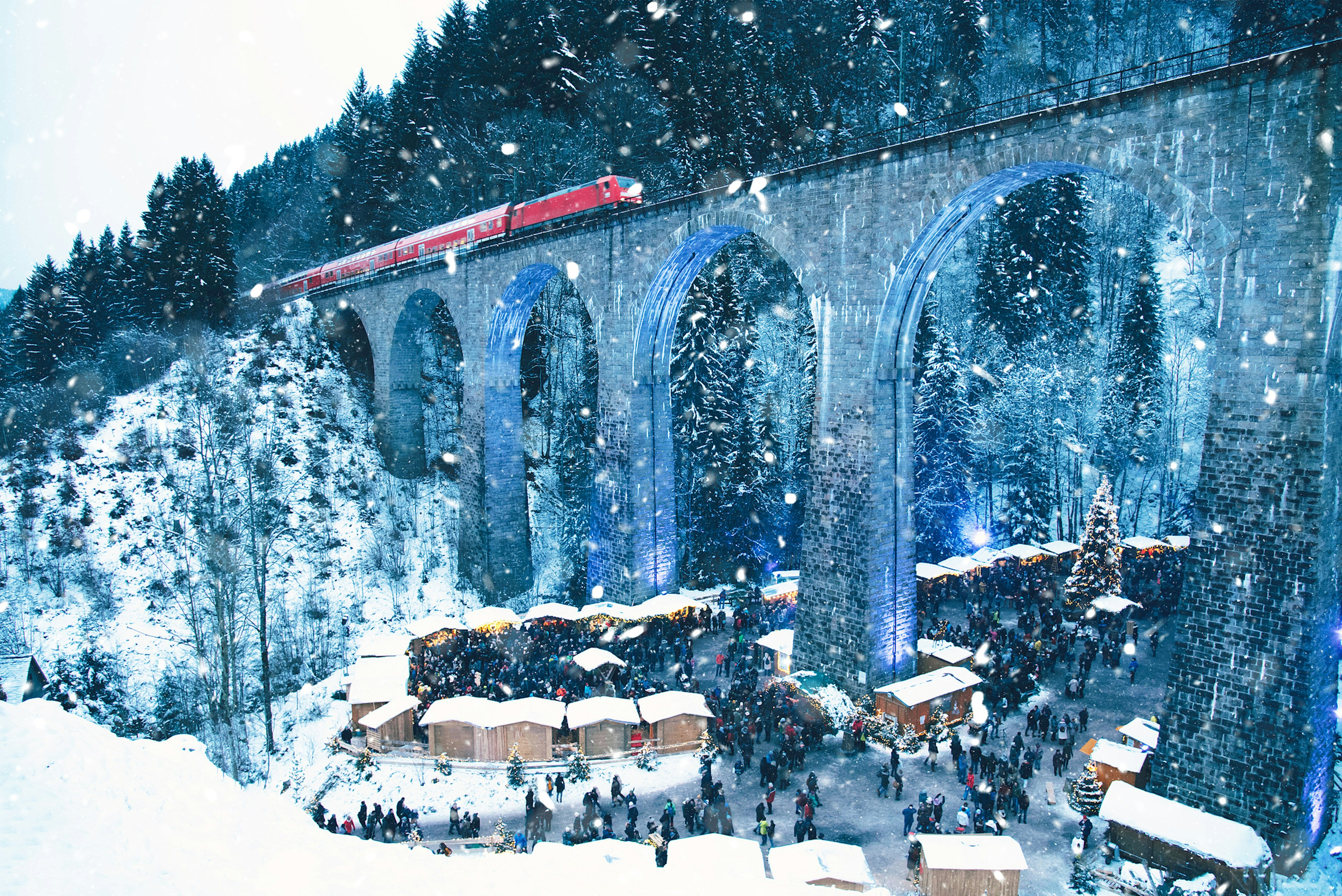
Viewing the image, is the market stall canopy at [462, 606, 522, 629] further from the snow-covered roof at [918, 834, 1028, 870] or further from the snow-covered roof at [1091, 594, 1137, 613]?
the snow-covered roof at [1091, 594, 1137, 613]

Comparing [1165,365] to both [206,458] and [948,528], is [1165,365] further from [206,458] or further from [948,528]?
[206,458]

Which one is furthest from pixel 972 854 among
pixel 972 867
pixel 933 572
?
pixel 933 572

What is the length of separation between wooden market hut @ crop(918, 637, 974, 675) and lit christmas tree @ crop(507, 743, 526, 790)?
8.78m

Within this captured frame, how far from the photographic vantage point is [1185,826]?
36.2 feet

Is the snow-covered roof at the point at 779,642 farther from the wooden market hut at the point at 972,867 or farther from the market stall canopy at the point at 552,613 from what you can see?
the wooden market hut at the point at 972,867

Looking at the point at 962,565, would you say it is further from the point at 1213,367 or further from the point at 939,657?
the point at 1213,367

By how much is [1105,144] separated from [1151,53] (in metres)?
41.5

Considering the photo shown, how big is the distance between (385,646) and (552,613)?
4738 millimetres

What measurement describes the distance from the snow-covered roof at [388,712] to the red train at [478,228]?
15.7 m

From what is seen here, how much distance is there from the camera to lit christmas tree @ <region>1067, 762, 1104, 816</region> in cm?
1301

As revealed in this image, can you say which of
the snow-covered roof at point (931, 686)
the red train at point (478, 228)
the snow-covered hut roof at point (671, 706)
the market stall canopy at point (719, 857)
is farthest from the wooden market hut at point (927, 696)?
the red train at point (478, 228)

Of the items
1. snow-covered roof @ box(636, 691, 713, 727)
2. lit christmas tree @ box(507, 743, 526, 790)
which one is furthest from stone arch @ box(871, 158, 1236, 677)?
lit christmas tree @ box(507, 743, 526, 790)

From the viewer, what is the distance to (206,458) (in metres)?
28.1

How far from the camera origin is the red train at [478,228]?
76.8 feet
